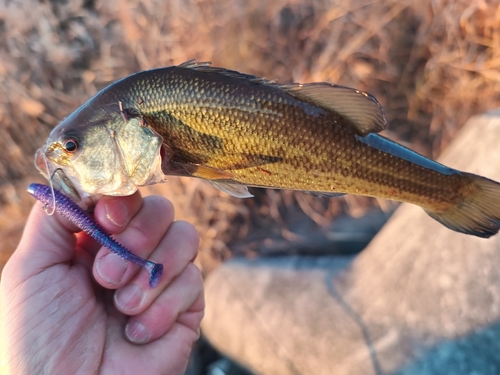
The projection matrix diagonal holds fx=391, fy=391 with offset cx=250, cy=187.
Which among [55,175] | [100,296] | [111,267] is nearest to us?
[55,175]

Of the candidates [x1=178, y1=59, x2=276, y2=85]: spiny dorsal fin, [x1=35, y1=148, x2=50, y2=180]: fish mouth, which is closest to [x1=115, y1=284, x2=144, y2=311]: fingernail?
[x1=35, y1=148, x2=50, y2=180]: fish mouth

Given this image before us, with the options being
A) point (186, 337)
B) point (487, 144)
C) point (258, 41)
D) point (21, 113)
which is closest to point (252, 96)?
point (186, 337)

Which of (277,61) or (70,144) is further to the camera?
(277,61)

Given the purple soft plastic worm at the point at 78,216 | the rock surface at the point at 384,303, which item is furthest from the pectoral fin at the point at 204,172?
the rock surface at the point at 384,303

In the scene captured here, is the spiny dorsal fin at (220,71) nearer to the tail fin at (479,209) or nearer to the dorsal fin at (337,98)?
the dorsal fin at (337,98)

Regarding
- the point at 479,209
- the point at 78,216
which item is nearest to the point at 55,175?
the point at 78,216

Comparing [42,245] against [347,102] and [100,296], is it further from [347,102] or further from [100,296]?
[347,102]
